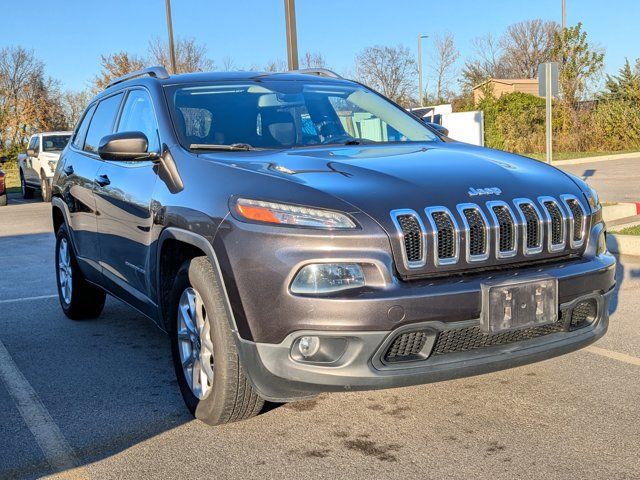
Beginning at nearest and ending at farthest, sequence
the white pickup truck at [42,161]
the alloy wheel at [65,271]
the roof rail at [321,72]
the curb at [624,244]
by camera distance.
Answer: the roof rail at [321,72], the alloy wheel at [65,271], the curb at [624,244], the white pickup truck at [42,161]

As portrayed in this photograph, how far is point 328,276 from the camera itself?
312 centimetres

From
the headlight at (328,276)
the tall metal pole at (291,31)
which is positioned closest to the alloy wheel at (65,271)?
the headlight at (328,276)

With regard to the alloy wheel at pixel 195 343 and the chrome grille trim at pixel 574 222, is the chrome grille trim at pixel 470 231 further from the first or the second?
the alloy wheel at pixel 195 343

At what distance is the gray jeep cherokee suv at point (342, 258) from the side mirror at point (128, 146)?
11 millimetres

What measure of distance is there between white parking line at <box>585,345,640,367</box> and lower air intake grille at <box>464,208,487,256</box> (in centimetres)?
180

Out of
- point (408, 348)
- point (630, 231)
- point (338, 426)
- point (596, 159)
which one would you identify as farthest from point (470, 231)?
point (596, 159)

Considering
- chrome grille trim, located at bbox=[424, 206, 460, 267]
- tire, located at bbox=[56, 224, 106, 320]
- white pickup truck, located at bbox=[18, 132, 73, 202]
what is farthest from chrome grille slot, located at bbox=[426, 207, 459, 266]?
white pickup truck, located at bbox=[18, 132, 73, 202]

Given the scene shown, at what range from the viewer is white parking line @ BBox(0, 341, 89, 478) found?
337 centimetres

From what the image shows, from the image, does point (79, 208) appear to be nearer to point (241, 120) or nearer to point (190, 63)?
point (241, 120)

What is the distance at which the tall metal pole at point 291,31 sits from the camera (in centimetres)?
1237

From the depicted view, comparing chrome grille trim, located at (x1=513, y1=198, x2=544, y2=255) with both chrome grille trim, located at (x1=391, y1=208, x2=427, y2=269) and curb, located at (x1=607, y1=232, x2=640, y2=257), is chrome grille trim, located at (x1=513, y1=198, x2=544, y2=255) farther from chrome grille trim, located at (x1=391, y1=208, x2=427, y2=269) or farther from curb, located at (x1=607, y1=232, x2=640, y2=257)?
curb, located at (x1=607, y1=232, x2=640, y2=257)

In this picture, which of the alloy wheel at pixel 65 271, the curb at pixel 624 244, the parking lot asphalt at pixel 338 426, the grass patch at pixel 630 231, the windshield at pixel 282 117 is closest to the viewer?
the parking lot asphalt at pixel 338 426

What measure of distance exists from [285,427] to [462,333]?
1.01 meters

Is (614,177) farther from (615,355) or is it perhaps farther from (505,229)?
(505,229)
